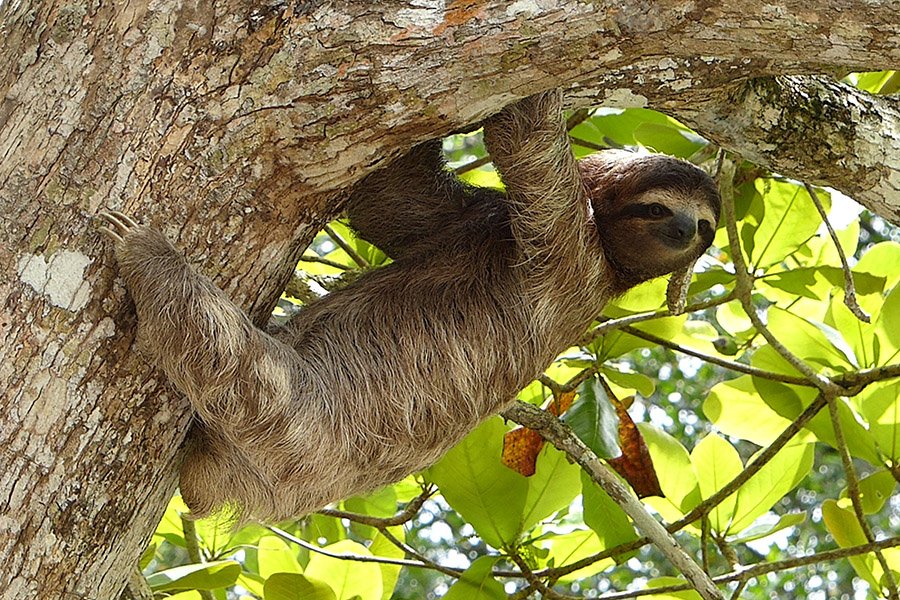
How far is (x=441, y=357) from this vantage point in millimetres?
4418

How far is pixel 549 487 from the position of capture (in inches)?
211

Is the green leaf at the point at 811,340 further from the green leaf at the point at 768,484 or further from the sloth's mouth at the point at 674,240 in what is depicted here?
the sloth's mouth at the point at 674,240

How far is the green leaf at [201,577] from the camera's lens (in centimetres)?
462

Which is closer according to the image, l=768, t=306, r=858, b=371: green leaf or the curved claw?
the curved claw

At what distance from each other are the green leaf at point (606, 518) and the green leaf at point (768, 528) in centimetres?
87

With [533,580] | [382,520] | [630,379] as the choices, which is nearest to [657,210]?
[630,379]

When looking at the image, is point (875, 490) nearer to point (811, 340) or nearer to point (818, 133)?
point (811, 340)

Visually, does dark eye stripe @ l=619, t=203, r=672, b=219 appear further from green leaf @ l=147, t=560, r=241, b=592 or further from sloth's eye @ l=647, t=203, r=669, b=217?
green leaf @ l=147, t=560, r=241, b=592

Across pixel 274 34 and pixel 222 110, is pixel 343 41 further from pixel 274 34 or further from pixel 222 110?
pixel 222 110

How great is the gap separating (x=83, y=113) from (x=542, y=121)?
1810 mm

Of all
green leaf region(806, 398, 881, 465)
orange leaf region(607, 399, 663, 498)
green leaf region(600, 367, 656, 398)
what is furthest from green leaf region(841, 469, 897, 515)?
green leaf region(600, 367, 656, 398)

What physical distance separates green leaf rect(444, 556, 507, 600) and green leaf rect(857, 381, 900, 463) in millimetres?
2221

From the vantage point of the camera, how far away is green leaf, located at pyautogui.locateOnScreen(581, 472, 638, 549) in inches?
204

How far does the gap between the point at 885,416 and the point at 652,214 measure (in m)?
1.89
